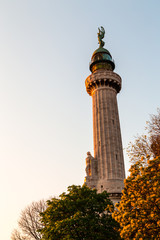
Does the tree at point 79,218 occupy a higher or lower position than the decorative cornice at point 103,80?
lower

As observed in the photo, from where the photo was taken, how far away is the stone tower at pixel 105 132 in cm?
3703

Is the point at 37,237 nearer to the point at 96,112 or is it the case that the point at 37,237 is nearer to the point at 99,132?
the point at 99,132

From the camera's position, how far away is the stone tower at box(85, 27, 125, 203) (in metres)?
37.0

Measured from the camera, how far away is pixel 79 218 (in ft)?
66.7

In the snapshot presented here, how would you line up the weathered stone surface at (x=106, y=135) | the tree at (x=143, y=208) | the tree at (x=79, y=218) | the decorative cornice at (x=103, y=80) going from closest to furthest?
the tree at (x=143, y=208) < the tree at (x=79, y=218) < the weathered stone surface at (x=106, y=135) < the decorative cornice at (x=103, y=80)

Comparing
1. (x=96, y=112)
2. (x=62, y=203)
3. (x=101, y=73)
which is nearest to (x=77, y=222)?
(x=62, y=203)

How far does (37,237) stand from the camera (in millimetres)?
39250

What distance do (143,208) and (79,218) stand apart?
25.2ft

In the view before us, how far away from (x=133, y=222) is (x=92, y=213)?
891cm

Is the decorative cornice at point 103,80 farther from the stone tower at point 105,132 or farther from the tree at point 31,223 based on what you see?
the tree at point 31,223

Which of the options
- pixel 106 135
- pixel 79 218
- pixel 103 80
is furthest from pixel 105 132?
pixel 79 218

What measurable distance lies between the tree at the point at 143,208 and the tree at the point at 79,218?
3.21 meters

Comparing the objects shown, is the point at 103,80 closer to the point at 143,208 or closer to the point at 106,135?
the point at 106,135

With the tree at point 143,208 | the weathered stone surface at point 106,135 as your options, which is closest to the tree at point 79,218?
the tree at point 143,208
